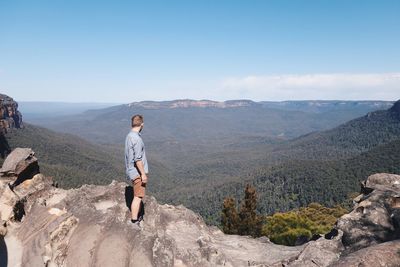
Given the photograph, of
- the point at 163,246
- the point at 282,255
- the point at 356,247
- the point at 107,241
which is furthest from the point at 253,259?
the point at 107,241

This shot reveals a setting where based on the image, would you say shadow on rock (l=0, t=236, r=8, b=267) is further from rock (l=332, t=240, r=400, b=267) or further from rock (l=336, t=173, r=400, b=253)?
rock (l=336, t=173, r=400, b=253)

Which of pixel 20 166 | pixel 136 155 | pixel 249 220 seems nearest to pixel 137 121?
pixel 136 155

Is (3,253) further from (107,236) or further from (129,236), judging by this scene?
(129,236)

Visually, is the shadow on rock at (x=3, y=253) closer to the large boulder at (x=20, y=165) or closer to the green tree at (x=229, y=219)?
the large boulder at (x=20, y=165)

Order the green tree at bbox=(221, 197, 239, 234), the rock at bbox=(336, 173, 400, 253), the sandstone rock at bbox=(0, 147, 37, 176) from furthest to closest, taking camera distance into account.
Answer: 1. the green tree at bbox=(221, 197, 239, 234)
2. the sandstone rock at bbox=(0, 147, 37, 176)
3. the rock at bbox=(336, 173, 400, 253)

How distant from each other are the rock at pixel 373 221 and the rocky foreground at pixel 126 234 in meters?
0.04

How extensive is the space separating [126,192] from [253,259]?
758 cm

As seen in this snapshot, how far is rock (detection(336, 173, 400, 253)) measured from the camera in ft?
51.6

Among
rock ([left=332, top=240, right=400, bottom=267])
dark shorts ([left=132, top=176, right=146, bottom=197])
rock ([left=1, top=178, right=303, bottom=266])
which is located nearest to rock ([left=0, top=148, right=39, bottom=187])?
rock ([left=1, top=178, right=303, bottom=266])

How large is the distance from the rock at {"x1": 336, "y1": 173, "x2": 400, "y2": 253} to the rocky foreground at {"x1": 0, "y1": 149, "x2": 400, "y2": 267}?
0.14 feet

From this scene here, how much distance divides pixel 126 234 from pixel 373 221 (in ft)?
35.7

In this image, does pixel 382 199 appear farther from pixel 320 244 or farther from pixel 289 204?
pixel 289 204

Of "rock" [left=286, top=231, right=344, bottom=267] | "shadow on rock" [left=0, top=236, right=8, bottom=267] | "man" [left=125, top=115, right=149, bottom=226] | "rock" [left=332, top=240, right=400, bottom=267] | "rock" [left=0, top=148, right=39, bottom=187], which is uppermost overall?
"man" [left=125, top=115, right=149, bottom=226]

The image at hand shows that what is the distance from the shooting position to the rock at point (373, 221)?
15.7 metres
